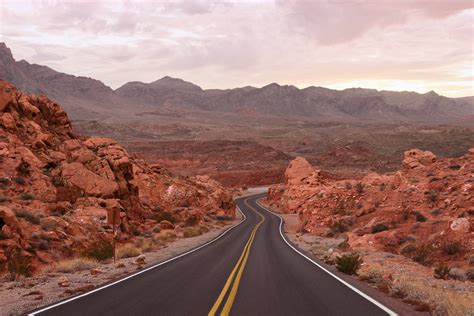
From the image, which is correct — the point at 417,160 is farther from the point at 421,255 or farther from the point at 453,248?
the point at 421,255

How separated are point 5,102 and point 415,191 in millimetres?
30325

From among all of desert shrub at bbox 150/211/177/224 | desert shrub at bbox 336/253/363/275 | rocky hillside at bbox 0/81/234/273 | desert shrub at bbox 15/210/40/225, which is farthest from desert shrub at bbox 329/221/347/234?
desert shrub at bbox 15/210/40/225

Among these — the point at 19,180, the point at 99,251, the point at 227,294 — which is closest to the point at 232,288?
the point at 227,294

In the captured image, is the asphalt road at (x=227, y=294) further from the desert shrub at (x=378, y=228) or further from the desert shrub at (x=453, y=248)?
the desert shrub at (x=378, y=228)

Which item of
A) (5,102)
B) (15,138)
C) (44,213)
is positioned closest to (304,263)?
(44,213)

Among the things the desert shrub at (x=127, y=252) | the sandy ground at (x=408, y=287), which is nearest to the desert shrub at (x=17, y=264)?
the desert shrub at (x=127, y=252)

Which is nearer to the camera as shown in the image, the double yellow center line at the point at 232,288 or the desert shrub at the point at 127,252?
the double yellow center line at the point at 232,288

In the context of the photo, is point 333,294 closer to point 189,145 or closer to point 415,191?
point 415,191

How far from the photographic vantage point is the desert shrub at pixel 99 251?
64.2 feet

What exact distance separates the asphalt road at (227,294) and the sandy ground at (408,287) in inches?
26.9

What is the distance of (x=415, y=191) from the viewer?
30188 millimetres

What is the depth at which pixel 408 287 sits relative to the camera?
460 inches

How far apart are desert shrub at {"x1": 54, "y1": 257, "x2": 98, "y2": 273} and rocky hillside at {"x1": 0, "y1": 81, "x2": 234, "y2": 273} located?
1.07 meters

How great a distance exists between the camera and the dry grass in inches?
344
